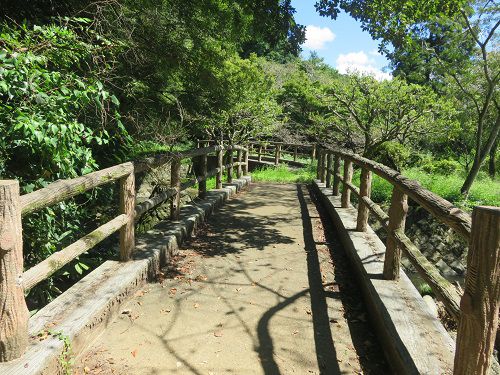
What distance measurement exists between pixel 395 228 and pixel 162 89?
5.78m

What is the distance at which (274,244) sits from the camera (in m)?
5.57

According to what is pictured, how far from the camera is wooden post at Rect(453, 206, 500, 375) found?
5.75 feet

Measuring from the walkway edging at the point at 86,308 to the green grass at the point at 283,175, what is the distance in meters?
9.63

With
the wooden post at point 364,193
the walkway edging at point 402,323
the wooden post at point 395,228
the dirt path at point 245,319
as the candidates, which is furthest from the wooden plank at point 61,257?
the wooden post at point 364,193

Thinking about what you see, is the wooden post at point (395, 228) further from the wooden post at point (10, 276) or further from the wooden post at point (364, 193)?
the wooden post at point (10, 276)

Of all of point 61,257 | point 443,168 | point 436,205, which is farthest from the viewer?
point 443,168

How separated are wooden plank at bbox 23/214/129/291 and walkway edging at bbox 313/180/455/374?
7.48 feet

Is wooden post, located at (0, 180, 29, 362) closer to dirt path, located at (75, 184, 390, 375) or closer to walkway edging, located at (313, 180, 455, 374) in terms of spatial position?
dirt path, located at (75, 184, 390, 375)

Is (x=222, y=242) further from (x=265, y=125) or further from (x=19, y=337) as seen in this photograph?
(x=265, y=125)

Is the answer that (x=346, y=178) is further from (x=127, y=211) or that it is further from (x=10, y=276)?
(x=10, y=276)

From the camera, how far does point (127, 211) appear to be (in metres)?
3.78

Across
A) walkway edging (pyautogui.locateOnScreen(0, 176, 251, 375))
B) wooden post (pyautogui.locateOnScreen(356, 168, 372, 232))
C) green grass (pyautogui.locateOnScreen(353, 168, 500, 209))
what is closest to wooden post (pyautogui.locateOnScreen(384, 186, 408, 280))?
wooden post (pyautogui.locateOnScreen(356, 168, 372, 232))

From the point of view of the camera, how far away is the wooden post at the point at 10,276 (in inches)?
82.6

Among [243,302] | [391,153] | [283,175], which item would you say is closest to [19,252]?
[243,302]
